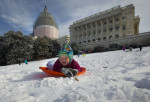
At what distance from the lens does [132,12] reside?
2566cm

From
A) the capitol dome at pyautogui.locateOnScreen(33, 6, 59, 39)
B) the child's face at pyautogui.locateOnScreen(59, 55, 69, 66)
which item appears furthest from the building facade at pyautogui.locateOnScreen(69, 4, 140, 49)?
the child's face at pyautogui.locateOnScreen(59, 55, 69, 66)

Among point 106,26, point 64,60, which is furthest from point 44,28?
point 64,60

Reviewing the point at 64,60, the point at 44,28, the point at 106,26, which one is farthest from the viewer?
the point at 44,28

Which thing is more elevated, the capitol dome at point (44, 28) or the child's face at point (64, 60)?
the capitol dome at point (44, 28)

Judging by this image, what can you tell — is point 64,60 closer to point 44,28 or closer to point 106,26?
point 106,26

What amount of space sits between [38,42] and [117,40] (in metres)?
22.4


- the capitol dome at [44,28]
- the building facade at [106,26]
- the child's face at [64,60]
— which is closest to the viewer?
the child's face at [64,60]

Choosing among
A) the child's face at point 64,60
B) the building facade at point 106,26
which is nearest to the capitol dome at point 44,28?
the building facade at point 106,26

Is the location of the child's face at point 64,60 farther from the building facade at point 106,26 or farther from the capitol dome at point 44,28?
the capitol dome at point 44,28

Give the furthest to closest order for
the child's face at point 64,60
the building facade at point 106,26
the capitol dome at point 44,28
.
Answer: the capitol dome at point 44,28 < the building facade at point 106,26 < the child's face at point 64,60

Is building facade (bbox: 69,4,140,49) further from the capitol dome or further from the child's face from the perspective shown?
the child's face

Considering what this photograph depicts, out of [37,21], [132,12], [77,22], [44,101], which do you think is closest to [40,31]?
[37,21]

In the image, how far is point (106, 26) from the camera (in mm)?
31484

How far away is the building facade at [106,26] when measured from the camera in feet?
85.7
